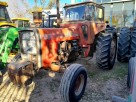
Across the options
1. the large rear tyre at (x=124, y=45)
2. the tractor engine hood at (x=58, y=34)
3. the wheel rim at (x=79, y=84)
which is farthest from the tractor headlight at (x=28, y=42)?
the large rear tyre at (x=124, y=45)

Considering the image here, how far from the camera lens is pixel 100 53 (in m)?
4.94

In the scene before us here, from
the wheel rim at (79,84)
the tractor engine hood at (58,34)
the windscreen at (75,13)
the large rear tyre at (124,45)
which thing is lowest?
the wheel rim at (79,84)

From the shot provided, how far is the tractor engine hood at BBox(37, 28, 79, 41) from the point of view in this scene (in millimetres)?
4009

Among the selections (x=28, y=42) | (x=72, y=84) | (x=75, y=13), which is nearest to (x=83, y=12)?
(x=75, y=13)

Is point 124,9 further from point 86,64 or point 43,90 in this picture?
point 43,90

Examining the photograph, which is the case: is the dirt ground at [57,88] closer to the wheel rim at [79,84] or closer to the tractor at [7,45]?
the wheel rim at [79,84]

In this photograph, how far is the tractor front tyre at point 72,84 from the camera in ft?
11.0

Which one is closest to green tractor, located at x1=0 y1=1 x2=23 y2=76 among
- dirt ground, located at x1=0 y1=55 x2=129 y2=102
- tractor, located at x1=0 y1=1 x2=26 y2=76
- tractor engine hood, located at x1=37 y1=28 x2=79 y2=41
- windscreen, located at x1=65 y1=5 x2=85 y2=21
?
tractor, located at x1=0 y1=1 x2=26 y2=76

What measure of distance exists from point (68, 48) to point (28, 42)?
1.12 meters

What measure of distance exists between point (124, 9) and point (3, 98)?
17.4 meters

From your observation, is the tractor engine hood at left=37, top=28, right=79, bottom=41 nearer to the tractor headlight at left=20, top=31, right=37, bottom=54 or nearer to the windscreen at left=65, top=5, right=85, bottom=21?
the tractor headlight at left=20, top=31, right=37, bottom=54

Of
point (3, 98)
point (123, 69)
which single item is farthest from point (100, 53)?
point (3, 98)

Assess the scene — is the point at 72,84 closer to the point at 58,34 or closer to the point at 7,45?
the point at 58,34

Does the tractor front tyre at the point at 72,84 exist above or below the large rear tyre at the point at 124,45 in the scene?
below
